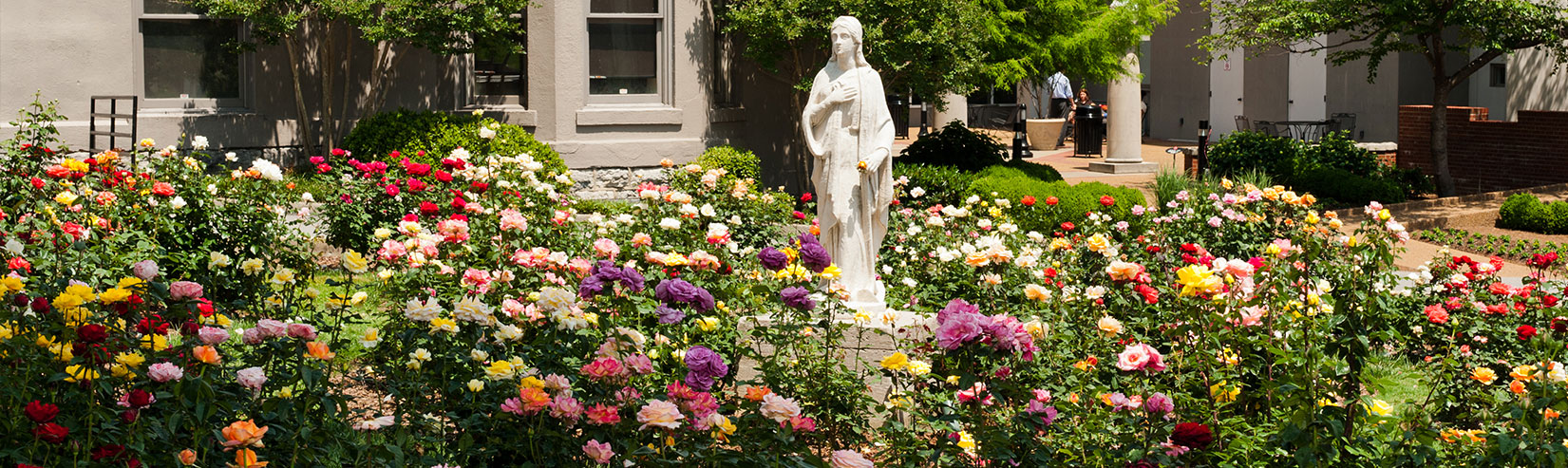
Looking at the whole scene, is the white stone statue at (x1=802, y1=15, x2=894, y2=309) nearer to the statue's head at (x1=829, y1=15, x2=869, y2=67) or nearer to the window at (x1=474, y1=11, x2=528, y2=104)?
the statue's head at (x1=829, y1=15, x2=869, y2=67)

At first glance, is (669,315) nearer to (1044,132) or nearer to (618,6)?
(618,6)

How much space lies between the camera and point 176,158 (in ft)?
25.4

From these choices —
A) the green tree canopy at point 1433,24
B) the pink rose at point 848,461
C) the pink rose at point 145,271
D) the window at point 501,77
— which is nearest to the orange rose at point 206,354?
the pink rose at point 145,271

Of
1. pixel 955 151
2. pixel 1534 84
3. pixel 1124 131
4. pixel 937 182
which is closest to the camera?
pixel 937 182

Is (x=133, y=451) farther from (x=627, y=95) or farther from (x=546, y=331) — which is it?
(x=627, y=95)

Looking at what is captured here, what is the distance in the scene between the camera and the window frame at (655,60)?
14.1 meters

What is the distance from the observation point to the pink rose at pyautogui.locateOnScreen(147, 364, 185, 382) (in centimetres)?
349

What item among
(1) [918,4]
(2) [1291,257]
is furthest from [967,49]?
(2) [1291,257]

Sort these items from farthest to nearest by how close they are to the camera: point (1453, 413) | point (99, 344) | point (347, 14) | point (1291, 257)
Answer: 1. point (347, 14)
2. point (1453, 413)
3. point (1291, 257)
4. point (99, 344)

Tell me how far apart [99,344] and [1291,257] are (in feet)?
11.5

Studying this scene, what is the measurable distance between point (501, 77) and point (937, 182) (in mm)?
4816

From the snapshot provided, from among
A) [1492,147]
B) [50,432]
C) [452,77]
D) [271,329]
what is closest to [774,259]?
[271,329]

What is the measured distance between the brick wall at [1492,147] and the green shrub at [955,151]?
7.00 meters

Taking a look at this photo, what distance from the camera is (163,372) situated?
3.50m
